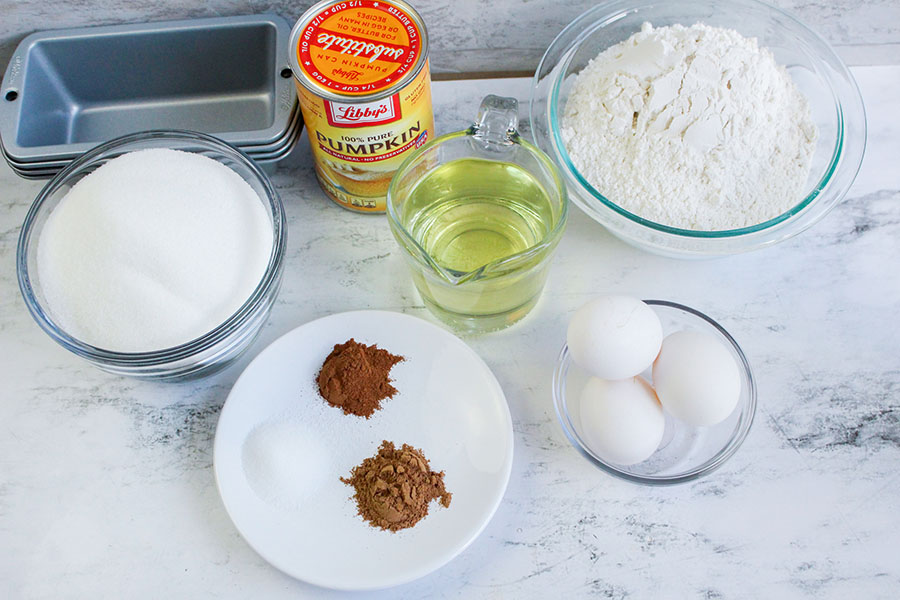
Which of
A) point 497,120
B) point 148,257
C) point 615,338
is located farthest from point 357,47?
point 615,338

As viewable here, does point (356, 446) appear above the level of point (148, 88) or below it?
below

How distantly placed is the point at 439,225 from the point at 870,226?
24.1 inches

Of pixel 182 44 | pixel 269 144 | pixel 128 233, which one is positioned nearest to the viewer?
pixel 128 233

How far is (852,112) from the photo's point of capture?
3.22 feet

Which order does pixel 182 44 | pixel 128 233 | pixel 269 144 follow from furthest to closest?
Answer: pixel 182 44 → pixel 269 144 → pixel 128 233

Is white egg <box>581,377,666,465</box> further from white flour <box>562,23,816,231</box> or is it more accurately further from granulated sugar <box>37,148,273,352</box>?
granulated sugar <box>37,148,273,352</box>

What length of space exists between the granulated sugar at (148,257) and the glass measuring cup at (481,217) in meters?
0.20

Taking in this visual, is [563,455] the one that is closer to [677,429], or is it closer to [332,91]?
[677,429]

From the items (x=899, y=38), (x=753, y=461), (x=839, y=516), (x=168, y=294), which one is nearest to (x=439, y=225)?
(x=168, y=294)

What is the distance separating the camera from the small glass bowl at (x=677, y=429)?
83 centimetres

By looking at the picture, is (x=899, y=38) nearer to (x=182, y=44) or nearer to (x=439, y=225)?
(x=439, y=225)

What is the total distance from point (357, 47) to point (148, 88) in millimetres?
470

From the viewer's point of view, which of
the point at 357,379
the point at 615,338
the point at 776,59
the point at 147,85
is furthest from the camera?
the point at 147,85

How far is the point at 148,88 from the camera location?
3.80ft
